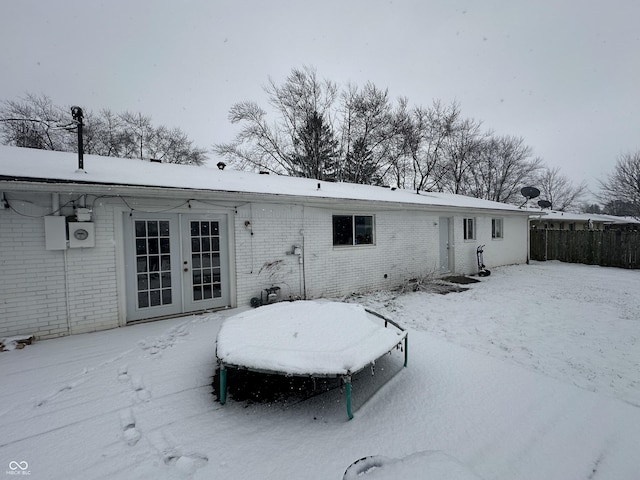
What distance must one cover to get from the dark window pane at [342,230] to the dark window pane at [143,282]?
455 centimetres

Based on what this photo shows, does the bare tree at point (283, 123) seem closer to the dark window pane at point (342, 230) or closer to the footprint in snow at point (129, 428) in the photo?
the dark window pane at point (342, 230)

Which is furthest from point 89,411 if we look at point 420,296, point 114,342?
point 420,296

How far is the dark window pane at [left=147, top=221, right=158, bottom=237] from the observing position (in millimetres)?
5367

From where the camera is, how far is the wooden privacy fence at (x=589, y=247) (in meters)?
11.7

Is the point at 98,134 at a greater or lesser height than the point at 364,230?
greater

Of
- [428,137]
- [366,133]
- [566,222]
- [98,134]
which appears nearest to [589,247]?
[566,222]

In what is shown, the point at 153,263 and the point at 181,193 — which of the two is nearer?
the point at 181,193

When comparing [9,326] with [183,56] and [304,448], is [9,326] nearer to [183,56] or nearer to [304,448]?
[304,448]

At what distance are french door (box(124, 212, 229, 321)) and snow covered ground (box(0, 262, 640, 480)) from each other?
2.90ft

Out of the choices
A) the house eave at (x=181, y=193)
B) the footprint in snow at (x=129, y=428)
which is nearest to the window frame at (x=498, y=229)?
the house eave at (x=181, y=193)

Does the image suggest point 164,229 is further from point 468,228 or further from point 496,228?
point 496,228

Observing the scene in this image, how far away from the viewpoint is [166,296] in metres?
5.55

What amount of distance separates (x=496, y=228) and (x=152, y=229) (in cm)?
1367

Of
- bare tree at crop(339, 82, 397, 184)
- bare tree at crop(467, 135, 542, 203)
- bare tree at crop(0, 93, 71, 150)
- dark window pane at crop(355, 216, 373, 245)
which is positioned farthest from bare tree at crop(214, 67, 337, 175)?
bare tree at crop(467, 135, 542, 203)
